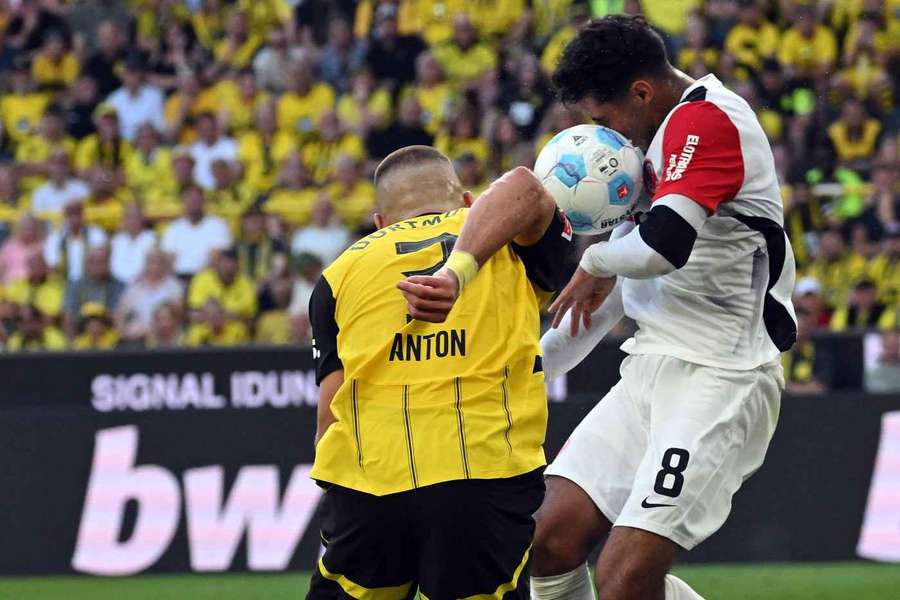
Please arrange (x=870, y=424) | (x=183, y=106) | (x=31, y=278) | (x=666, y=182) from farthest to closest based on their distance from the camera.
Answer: (x=183, y=106)
(x=31, y=278)
(x=870, y=424)
(x=666, y=182)

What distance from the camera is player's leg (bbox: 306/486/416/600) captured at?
3.90 meters

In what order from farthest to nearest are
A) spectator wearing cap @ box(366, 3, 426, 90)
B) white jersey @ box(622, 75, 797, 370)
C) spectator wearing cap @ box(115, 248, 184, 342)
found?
spectator wearing cap @ box(366, 3, 426, 90) → spectator wearing cap @ box(115, 248, 184, 342) → white jersey @ box(622, 75, 797, 370)

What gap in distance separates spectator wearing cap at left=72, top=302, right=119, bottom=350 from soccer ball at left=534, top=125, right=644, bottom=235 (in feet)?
26.8

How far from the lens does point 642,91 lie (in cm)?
482

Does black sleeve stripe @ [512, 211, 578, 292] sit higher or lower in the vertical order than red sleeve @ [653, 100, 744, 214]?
lower

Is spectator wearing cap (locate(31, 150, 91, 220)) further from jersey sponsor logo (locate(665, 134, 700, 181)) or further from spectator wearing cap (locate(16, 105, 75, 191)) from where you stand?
jersey sponsor logo (locate(665, 134, 700, 181))

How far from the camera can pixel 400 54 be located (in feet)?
48.5

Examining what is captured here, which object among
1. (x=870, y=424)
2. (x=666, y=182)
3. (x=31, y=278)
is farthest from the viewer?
(x=31, y=278)

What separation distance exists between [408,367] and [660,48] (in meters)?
1.62

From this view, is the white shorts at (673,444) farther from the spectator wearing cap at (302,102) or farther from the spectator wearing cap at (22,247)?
the spectator wearing cap at (302,102)

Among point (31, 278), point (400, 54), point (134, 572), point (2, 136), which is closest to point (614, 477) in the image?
point (134, 572)

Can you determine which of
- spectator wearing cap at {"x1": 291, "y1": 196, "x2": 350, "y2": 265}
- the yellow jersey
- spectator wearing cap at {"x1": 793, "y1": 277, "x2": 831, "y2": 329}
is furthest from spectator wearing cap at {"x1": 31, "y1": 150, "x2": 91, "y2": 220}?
the yellow jersey

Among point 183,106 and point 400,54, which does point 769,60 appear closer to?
point 400,54

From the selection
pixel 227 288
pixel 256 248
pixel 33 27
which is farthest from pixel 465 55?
pixel 33 27
